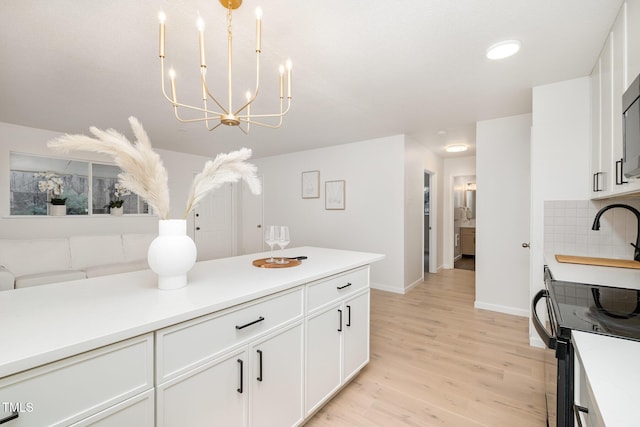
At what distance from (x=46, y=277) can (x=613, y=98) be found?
526cm

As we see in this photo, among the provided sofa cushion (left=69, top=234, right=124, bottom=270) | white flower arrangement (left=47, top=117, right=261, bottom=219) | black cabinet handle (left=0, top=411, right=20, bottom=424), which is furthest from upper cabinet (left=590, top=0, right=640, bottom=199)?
sofa cushion (left=69, top=234, right=124, bottom=270)

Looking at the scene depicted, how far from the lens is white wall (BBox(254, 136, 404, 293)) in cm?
414

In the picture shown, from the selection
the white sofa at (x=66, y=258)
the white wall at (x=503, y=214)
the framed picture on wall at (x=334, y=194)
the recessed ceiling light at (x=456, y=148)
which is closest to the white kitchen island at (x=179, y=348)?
the white wall at (x=503, y=214)

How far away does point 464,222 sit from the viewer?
7.37 m

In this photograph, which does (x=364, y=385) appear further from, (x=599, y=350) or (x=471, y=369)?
(x=599, y=350)

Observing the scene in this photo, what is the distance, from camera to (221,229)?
19.7 feet

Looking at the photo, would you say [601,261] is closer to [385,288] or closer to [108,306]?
[385,288]

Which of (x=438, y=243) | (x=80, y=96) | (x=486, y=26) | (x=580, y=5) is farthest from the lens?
(x=438, y=243)

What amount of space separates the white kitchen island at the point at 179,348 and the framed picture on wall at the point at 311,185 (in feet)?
11.0

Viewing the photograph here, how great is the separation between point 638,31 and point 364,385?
2490mm

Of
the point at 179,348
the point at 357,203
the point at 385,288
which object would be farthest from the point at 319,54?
the point at 385,288

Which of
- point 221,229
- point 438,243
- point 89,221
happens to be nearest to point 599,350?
point 438,243

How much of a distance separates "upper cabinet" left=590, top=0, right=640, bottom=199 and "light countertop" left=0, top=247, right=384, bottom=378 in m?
1.78

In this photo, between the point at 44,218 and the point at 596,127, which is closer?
the point at 596,127
